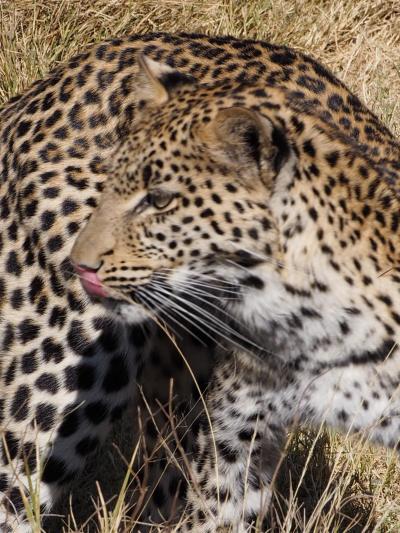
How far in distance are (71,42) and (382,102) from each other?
224cm

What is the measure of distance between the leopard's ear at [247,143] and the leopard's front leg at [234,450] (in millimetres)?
904

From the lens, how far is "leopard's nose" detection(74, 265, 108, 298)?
4604mm

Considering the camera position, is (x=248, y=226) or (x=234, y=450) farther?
(x=234, y=450)

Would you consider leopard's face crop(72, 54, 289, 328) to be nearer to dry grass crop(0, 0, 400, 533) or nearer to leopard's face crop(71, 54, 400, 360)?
leopard's face crop(71, 54, 400, 360)

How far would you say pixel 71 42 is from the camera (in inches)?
334

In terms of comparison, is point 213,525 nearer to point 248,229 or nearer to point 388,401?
point 388,401

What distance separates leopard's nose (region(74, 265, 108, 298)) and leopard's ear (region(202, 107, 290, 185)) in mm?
615

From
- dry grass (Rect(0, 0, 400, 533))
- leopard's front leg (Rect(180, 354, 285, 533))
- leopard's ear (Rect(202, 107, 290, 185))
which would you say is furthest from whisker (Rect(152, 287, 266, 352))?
dry grass (Rect(0, 0, 400, 533))

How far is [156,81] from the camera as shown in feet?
16.0

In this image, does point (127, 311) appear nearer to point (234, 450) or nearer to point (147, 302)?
point (147, 302)

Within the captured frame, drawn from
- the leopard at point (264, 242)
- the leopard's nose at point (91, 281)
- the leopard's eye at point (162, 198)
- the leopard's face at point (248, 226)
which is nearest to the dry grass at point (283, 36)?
the leopard at point (264, 242)

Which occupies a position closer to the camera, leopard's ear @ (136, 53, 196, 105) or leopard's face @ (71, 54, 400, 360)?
leopard's face @ (71, 54, 400, 360)

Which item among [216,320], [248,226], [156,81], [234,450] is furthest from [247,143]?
[234,450]

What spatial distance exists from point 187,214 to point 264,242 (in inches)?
11.3
